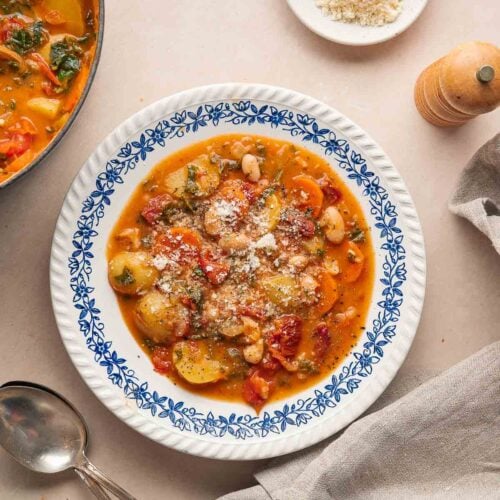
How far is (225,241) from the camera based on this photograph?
3.65 m

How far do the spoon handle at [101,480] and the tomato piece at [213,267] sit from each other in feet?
3.57

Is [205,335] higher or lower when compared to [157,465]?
higher

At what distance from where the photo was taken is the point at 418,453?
12.5 feet

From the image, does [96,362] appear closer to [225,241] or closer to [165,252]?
[165,252]

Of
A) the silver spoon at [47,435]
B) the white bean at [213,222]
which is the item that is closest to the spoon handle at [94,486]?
the silver spoon at [47,435]

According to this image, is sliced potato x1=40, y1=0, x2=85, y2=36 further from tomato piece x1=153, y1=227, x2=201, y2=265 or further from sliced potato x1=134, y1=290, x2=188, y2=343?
sliced potato x1=134, y1=290, x2=188, y2=343

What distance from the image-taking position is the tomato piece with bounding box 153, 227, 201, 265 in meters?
3.65

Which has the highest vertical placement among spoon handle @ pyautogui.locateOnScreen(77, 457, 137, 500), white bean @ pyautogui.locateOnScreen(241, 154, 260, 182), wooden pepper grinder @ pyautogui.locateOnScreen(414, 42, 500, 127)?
wooden pepper grinder @ pyautogui.locateOnScreen(414, 42, 500, 127)

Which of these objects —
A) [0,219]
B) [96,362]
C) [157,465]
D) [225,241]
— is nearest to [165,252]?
[225,241]

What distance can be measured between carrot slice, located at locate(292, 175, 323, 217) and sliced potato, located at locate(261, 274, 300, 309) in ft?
1.16

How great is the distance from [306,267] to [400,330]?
565mm

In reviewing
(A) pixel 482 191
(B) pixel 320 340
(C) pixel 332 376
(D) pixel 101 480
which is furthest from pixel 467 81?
(D) pixel 101 480

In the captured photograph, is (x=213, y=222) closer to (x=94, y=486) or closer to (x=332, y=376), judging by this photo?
(x=332, y=376)

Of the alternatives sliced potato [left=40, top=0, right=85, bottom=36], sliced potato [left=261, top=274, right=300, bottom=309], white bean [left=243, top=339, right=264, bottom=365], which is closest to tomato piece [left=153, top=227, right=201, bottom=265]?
sliced potato [left=261, top=274, right=300, bottom=309]
